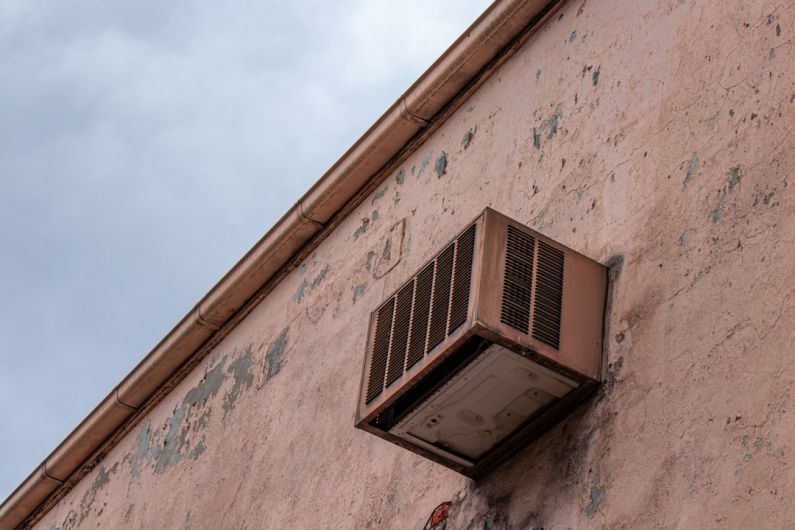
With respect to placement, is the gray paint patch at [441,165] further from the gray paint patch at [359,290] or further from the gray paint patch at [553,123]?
the gray paint patch at [553,123]

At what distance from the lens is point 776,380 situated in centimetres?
400

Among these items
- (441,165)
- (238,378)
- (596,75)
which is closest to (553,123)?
(596,75)

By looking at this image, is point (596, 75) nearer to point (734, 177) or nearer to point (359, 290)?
point (734, 177)

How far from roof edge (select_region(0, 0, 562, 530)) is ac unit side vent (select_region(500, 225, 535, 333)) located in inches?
65.0

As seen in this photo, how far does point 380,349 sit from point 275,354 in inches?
79.3

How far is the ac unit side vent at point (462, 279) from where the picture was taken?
15.2 feet

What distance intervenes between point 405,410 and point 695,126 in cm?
125

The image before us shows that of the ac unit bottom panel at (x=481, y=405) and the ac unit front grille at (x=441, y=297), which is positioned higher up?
the ac unit front grille at (x=441, y=297)

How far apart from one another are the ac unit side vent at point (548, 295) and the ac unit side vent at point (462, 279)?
0.21 meters

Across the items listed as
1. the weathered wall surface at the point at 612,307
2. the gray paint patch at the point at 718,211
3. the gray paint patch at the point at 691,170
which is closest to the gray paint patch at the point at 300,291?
the weathered wall surface at the point at 612,307

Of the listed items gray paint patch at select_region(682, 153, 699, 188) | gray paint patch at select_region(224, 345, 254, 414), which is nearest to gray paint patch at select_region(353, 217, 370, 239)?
gray paint patch at select_region(224, 345, 254, 414)

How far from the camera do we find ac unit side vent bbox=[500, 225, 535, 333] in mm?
4617

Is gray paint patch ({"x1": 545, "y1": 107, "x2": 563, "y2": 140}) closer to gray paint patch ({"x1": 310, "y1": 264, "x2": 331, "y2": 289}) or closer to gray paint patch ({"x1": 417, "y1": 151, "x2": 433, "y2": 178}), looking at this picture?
gray paint patch ({"x1": 417, "y1": 151, "x2": 433, "y2": 178})

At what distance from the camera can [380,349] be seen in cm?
509
